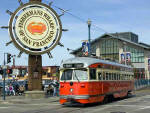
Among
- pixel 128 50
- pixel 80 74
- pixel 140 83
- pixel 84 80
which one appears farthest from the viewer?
A: pixel 128 50

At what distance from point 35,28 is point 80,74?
34.9ft

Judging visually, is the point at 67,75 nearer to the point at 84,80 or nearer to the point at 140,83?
the point at 84,80

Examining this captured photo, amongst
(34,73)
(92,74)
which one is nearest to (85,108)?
(92,74)

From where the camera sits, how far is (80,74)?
18.4 m

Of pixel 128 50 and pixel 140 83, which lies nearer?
pixel 140 83

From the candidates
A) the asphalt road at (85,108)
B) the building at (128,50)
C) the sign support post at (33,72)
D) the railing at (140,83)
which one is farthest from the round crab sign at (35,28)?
the building at (128,50)

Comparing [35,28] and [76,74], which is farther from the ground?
[35,28]

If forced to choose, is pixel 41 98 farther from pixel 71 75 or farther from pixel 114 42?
pixel 114 42

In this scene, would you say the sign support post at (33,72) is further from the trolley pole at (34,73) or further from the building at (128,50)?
the building at (128,50)

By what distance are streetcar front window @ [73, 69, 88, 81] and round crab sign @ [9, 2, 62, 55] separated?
941cm

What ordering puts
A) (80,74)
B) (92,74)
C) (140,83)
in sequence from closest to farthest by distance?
(80,74), (92,74), (140,83)

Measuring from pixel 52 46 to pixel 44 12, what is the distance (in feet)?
11.2

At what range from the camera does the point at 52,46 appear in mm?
27859

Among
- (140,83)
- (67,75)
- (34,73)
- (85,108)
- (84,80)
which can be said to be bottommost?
(85,108)
